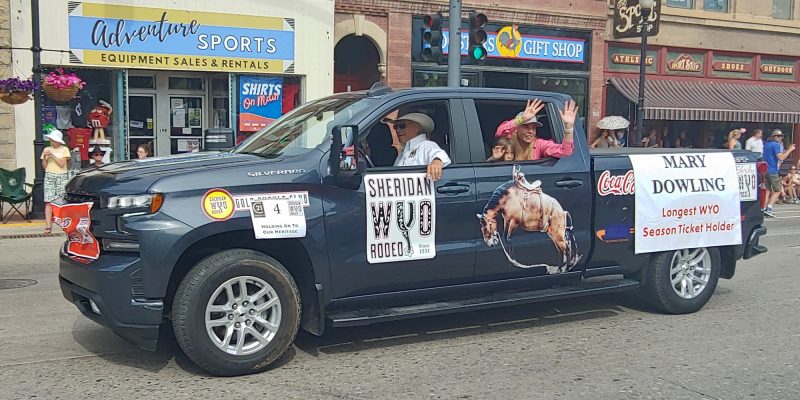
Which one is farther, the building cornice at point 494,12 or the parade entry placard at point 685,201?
the building cornice at point 494,12

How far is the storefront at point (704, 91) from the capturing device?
21.9 metres

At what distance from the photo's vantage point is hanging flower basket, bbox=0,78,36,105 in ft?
42.1

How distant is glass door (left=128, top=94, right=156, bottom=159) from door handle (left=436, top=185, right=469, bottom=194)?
493 inches

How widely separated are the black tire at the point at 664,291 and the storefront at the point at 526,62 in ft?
43.2

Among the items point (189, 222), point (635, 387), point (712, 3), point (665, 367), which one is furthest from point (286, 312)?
point (712, 3)

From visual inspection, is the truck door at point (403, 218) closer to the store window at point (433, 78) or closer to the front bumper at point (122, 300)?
the front bumper at point (122, 300)

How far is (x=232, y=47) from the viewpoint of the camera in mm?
16938

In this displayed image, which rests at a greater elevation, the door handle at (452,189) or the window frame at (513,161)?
the window frame at (513,161)

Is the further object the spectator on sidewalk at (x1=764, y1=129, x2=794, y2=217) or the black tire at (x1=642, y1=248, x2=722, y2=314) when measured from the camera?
the spectator on sidewalk at (x1=764, y1=129, x2=794, y2=217)

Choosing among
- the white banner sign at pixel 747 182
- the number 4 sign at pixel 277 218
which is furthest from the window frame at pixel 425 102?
the white banner sign at pixel 747 182

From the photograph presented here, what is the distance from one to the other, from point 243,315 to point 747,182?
4.93 metres

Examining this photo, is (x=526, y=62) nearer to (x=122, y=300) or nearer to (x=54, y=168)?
(x=54, y=168)

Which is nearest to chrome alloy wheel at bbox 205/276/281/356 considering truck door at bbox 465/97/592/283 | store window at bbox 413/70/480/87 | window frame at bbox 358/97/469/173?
window frame at bbox 358/97/469/173

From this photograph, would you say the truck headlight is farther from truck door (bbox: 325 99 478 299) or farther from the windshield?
truck door (bbox: 325 99 478 299)
